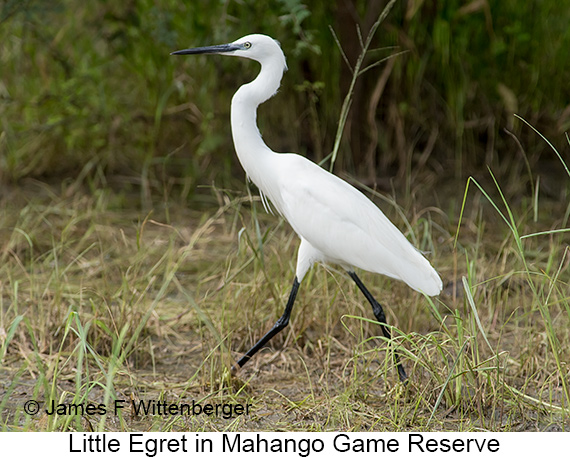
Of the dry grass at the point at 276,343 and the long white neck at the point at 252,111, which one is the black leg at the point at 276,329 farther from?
the long white neck at the point at 252,111

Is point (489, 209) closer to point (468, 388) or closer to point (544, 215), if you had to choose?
point (544, 215)

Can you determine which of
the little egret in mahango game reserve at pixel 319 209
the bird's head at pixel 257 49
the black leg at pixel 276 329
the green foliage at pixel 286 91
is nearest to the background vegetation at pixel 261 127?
the green foliage at pixel 286 91

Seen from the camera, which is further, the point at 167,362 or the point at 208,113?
the point at 208,113

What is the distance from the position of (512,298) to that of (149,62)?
8.74ft

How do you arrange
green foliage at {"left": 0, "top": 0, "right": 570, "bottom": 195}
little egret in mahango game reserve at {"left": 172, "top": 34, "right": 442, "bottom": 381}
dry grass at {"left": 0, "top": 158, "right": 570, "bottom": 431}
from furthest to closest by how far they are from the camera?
1. green foliage at {"left": 0, "top": 0, "right": 570, "bottom": 195}
2. little egret in mahango game reserve at {"left": 172, "top": 34, "right": 442, "bottom": 381}
3. dry grass at {"left": 0, "top": 158, "right": 570, "bottom": 431}

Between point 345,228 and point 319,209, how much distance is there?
11 centimetres

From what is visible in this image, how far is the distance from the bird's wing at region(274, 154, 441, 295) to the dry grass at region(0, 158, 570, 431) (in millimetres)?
160

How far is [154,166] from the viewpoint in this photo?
4.89 meters

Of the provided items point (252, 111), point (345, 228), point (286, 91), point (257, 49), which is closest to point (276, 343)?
point (345, 228)

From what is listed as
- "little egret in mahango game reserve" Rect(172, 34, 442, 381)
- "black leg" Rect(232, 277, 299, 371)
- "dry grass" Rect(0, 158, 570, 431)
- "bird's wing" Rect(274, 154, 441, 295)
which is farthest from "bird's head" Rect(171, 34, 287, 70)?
"black leg" Rect(232, 277, 299, 371)

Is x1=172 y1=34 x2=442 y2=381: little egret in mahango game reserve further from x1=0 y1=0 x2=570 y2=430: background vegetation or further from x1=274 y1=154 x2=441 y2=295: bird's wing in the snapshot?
x1=0 y1=0 x2=570 y2=430: background vegetation

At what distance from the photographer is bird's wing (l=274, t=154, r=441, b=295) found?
8.48 feet

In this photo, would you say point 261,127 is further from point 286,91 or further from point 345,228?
point 345,228
